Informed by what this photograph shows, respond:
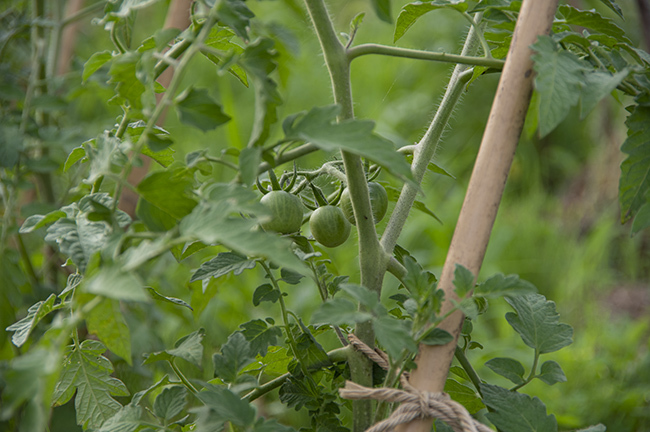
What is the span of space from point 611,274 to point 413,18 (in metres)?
2.32

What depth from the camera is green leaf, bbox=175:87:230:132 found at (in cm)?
43

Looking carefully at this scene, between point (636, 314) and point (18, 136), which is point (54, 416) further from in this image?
point (636, 314)

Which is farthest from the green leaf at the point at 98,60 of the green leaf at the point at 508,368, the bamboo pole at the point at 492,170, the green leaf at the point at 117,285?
the green leaf at the point at 508,368

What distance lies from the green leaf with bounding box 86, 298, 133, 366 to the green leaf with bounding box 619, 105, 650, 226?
44 cm

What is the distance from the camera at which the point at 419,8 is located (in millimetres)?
581

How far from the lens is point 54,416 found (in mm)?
1156

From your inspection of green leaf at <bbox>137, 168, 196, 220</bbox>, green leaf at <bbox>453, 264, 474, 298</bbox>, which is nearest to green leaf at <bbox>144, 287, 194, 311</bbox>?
green leaf at <bbox>137, 168, 196, 220</bbox>

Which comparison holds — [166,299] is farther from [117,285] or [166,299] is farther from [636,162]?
[636,162]

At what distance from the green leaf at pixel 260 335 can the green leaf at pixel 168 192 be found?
172mm

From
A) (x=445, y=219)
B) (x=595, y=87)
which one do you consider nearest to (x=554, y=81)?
(x=595, y=87)

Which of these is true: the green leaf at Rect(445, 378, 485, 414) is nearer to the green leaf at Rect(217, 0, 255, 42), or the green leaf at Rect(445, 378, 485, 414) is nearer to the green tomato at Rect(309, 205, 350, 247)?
the green tomato at Rect(309, 205, 350, 247)

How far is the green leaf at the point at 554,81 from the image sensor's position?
436mm

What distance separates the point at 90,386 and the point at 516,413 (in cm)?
42

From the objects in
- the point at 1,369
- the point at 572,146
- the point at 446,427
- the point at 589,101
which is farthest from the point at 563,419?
the point at 572,146
